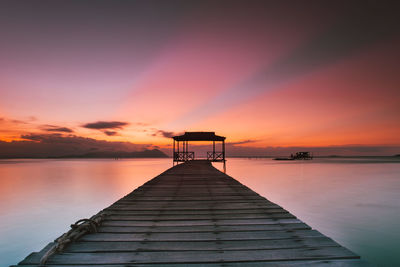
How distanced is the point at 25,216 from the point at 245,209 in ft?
37.0

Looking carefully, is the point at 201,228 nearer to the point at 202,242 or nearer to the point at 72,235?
the point at 202,242

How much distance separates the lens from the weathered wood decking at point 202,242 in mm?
2275

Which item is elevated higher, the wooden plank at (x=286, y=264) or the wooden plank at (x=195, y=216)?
the wooden plank at (x=286, y=264)

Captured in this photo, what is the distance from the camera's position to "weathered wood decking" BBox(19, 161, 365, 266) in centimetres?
228

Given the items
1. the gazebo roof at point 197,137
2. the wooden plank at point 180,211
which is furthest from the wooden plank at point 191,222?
the gazebo roof at point 197,137

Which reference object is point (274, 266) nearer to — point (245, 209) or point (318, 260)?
point (318, 260)

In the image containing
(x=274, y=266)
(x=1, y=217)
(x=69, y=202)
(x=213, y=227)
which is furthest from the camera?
(x=69, y=202)

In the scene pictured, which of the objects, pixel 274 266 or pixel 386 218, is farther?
pixel 386 218

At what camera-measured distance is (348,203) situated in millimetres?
12367

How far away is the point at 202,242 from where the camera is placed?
108 inches

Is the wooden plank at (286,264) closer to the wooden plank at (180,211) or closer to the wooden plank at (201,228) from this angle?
the wooden plank at (201,228)

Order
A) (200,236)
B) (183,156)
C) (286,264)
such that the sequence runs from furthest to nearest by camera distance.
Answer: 1. (183,156)
2. (200,236)
3. (286,264)

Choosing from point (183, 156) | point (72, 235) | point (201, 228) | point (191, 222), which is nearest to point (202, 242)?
point (201, 228)

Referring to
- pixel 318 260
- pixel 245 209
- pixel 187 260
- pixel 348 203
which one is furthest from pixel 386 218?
pixel 187 260
